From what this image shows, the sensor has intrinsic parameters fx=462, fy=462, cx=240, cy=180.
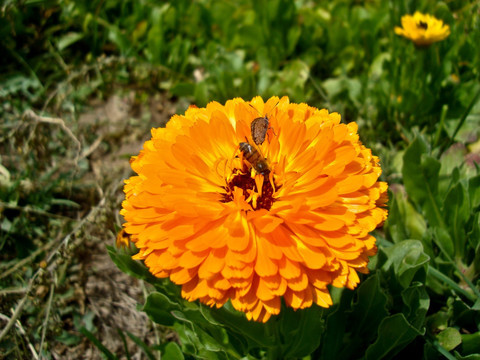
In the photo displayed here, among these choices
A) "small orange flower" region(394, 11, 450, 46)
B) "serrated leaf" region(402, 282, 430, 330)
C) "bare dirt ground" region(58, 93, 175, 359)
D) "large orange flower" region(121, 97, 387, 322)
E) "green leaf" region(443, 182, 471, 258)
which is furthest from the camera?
"small orange flower" region(394, 11, 450, 46)

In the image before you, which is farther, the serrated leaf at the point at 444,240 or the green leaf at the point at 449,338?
the serrated leaf at the point at 444,240

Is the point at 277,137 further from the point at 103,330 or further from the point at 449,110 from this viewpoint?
the point at 449,110

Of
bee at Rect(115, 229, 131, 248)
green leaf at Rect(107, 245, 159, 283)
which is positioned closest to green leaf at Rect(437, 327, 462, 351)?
green leaf at Rect(107, 245, 159, 283)

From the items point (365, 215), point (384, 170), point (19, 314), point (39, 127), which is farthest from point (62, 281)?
point (384, 170)

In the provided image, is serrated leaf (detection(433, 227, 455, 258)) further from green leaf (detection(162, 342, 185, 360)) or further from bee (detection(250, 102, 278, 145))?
green leaf (detection(162, 342, 185, 360))

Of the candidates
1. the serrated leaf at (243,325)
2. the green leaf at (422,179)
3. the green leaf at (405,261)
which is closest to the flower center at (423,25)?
the green leaf at (422,179)

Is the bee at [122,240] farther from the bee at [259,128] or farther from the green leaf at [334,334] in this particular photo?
the green leaf at [334,334]

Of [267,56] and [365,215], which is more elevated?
[365,215]
